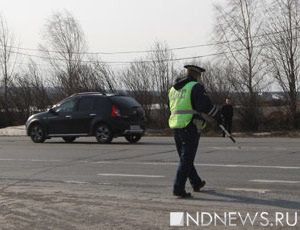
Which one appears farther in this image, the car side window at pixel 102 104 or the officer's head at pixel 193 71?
the car side window at pixel 102 104

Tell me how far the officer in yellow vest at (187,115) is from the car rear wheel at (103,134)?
11367mm

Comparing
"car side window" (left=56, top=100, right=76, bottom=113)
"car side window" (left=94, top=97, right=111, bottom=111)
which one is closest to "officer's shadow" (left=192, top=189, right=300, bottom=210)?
"car side window" (left=94, top=97, right=111, bottom=111)

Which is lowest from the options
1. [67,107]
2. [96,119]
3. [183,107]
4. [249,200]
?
[249,200]

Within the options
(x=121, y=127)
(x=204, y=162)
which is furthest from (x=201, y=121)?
(x=121, y=127)

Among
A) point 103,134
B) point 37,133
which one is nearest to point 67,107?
point 37,133

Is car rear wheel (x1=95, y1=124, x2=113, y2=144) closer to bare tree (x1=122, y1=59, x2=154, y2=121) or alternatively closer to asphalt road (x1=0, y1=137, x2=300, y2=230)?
asphalt road (x1=0, y1=137, x2=300, y2=230)

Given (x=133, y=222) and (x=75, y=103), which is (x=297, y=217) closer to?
(x=133, y=222)

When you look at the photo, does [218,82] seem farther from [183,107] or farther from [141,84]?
[183,107]

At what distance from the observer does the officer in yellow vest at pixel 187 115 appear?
8.98m

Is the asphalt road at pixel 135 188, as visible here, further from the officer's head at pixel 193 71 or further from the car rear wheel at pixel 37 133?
the car rear wheel at pixel 37 133

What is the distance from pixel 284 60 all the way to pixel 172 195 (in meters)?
28.4

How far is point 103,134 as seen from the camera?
67.7 ft

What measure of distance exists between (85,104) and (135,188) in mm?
11044

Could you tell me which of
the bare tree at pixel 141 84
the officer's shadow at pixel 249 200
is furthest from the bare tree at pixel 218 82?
the officer's shadow at pixel 249 200
